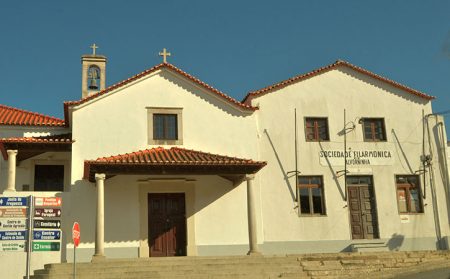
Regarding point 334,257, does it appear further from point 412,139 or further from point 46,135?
point 46,135

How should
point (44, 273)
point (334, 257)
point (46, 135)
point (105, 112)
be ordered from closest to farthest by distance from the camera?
1. point (44, 273)
2. point (334, 257)
3. point (105, 112)
4. point (46, 135)

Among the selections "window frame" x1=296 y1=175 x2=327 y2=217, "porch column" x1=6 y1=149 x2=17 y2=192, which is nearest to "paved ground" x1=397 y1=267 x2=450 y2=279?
"window frame" x1=296 y1=175 x2=327 y2=217

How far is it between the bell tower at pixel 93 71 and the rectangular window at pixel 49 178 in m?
3.86

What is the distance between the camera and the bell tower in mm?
24156

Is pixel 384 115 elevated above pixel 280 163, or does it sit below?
above

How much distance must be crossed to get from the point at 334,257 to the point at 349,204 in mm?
3440

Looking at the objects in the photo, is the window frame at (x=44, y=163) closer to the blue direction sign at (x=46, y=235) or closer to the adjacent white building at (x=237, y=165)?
the adjacent white building at (x=237, y=165)

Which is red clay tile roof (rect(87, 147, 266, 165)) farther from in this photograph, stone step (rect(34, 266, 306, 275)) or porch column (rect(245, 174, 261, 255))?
stone step (rect(34, 266, 306, 275))

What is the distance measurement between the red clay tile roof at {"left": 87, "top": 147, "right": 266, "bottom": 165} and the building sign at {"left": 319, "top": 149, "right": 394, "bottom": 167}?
12.7ft

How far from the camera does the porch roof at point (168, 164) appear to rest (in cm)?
1898

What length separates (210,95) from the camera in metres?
22.1

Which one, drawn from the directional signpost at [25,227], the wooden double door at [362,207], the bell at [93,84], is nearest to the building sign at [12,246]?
the directional signpost at [25,227]

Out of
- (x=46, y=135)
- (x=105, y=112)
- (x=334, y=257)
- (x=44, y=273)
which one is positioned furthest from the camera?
(x=46, y=135)

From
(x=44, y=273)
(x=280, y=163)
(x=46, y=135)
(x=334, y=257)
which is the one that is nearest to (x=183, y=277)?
(x=44, y=273)
